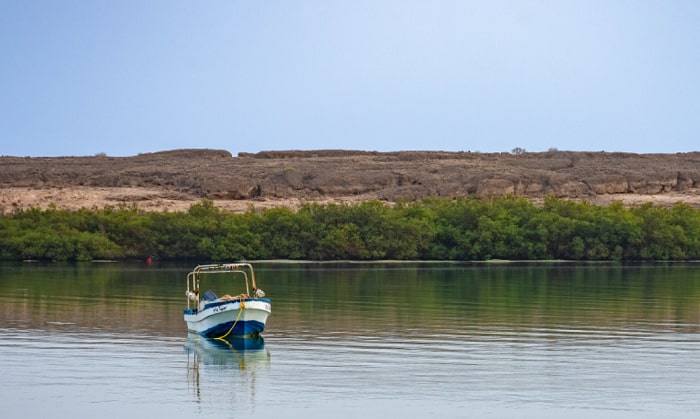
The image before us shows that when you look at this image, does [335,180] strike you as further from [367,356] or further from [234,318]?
[367,356]

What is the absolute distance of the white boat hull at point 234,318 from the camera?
33.4 m

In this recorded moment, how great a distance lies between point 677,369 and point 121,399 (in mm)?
11825

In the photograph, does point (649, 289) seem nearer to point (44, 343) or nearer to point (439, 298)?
point (439, 298)

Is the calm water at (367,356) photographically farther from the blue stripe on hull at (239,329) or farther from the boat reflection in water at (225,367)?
the blue stripe on hull at (239,329)

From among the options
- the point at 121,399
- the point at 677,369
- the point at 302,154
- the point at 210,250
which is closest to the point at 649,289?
the point at 677,369

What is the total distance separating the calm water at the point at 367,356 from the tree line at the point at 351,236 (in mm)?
37832

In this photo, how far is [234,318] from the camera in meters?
33.5

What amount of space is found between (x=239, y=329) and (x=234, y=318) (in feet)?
1.15

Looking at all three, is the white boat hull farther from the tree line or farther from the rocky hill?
the rocky hill

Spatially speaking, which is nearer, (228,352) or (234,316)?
(228,352)

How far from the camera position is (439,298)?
49.2 metres

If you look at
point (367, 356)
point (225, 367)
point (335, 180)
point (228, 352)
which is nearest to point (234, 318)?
point (228, 352)

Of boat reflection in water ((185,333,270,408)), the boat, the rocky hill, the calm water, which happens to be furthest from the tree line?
boat reflection in water ((185,333,270,408))

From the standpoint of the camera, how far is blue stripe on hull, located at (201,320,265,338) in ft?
110
